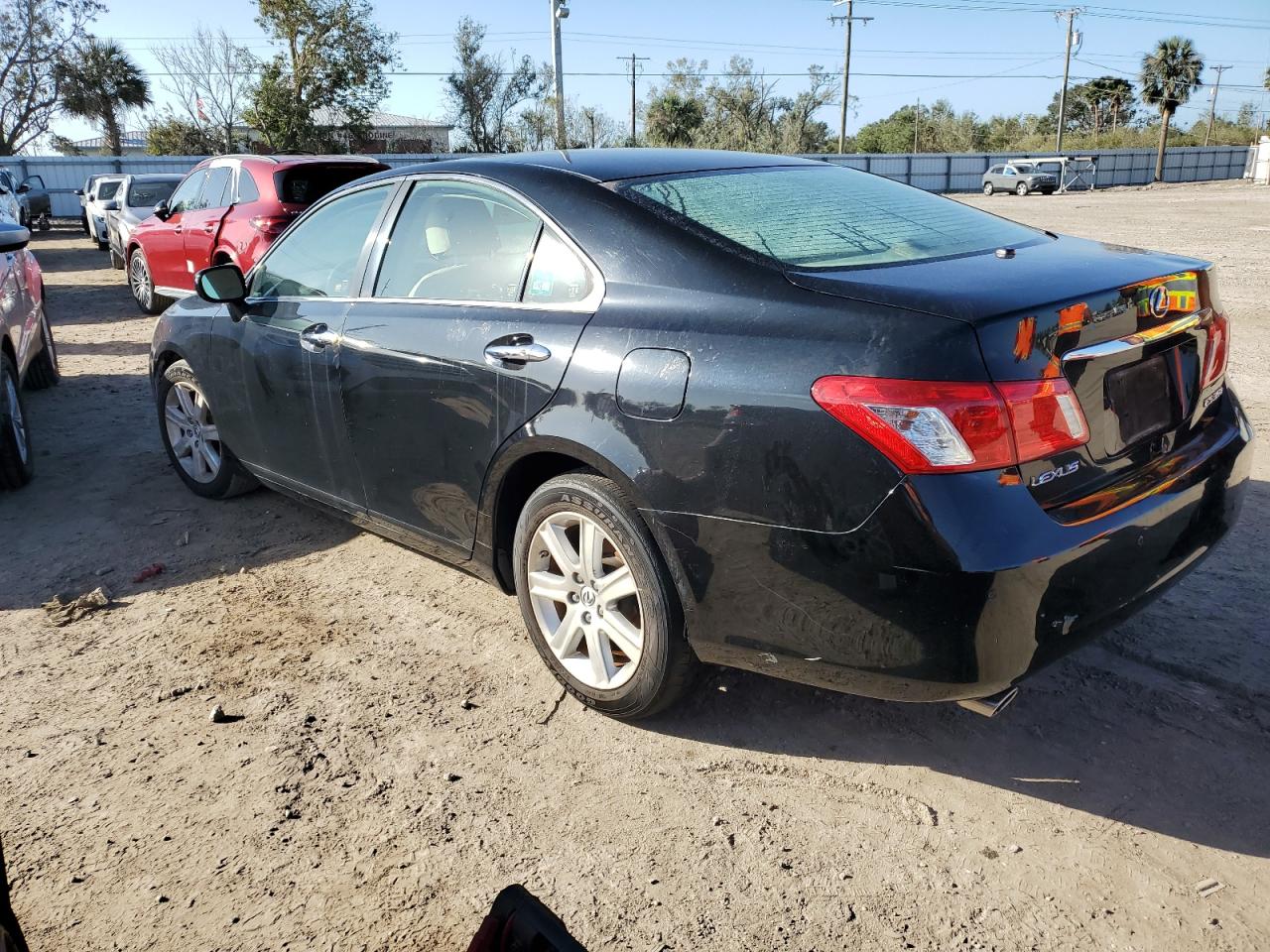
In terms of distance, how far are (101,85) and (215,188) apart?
41382mm

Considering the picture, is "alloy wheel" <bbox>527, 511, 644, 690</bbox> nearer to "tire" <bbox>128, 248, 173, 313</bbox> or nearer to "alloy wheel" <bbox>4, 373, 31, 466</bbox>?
"alloy wheel" <bbox>4, 373, 31, 466</bbox>

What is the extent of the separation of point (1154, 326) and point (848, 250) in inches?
32.4

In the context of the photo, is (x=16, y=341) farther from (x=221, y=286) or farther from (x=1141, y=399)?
(x=1141, y=399)

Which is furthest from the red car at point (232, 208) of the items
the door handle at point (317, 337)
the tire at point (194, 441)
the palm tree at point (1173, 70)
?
the palm tree at point (1173, 70)

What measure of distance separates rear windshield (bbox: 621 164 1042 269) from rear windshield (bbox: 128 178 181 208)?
46.7ft

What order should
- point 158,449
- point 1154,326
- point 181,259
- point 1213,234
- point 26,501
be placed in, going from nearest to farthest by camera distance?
1. point 1154,326
2. point 26,501
3. point 158,449
4. point 181,259
5. point 1213,234

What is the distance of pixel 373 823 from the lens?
8.63ft

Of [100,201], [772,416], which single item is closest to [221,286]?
[772,416]

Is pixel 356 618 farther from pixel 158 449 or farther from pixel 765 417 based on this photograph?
pixel 158 449

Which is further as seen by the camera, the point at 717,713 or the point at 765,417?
the point at 717,713

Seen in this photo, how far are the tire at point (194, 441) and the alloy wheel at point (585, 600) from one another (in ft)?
7.54

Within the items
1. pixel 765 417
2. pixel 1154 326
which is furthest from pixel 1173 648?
pixel 765 417

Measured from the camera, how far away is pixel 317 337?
3826 mm

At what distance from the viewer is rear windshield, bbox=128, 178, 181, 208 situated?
15.1 m
